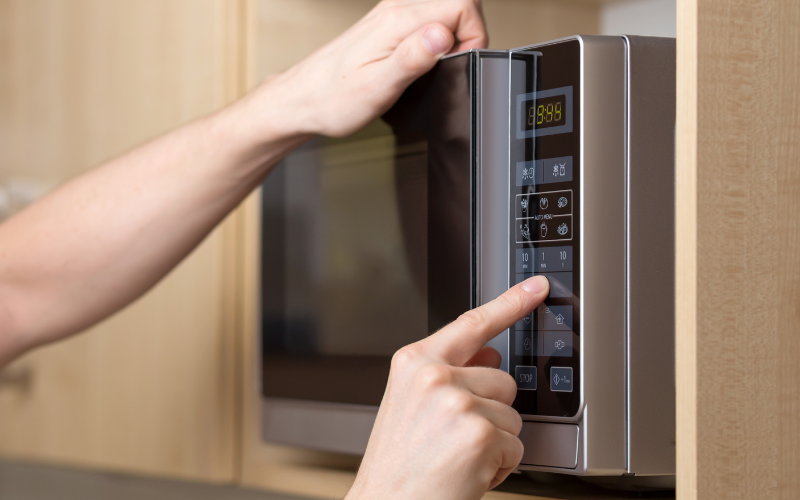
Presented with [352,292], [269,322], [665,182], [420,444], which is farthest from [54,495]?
[665,182]

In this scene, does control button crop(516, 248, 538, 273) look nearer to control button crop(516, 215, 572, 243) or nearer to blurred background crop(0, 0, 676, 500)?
control button crop(516, 215, 572, 243)

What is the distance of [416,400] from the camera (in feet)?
1.63

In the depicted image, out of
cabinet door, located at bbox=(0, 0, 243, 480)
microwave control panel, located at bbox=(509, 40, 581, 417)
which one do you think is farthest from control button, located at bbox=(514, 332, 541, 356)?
cabinet door, located at bbox=(0, 0, 243, 480)

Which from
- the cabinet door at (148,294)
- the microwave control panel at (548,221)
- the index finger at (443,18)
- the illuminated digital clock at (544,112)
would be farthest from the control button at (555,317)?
the cabinet door at (148,294)

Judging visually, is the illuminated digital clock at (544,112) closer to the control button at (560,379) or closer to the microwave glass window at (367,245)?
the microwave glass window at (367,245)

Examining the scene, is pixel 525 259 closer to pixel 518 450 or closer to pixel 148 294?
pixel 518 450

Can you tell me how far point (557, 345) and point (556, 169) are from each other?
12 cm

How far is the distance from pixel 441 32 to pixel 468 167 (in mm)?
116

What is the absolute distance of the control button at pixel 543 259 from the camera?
21.0 inches

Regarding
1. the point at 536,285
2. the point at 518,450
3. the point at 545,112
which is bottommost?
the point at 518,450

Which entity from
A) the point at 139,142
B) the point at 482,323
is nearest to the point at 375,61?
the point at 482,323

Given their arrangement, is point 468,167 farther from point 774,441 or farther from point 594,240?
point 774,441

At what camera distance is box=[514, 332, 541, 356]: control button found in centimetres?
54

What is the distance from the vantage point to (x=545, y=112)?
0.55m
